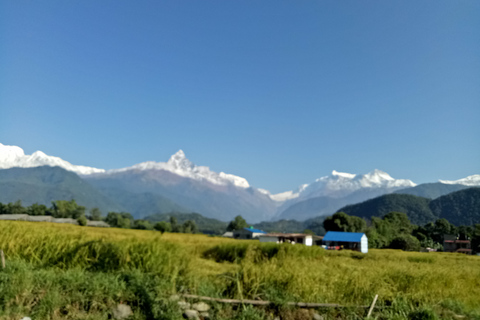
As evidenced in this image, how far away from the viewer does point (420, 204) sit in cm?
18838

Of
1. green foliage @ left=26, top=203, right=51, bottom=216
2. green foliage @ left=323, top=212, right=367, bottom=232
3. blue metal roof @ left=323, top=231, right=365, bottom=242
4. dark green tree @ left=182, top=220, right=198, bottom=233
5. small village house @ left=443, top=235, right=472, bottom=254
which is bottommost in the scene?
small village house @ left=443, top=235, right=472, bottom=254

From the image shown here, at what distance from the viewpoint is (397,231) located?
84.0m

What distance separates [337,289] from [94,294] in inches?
224

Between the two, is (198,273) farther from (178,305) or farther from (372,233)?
(372,233)

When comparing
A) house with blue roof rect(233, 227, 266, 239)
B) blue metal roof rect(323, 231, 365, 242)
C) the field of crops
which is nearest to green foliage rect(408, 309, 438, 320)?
the field of crops

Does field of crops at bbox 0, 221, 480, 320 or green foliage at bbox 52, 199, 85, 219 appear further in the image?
green foliage at bbox 52, 199, 85, 219

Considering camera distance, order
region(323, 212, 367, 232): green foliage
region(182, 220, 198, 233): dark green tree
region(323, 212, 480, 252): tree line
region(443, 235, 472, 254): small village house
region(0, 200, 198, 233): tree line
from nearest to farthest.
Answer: region(323, 212, 480, 252): tree line < region(323, 212, 367, 232): green foliage < region(443, 235, 472, 254): small village house < region(0, 200, 198, 233): tree line < region(182, 220, 198, 233): dark green tree

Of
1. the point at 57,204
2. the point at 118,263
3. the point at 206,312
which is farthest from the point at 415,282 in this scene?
the point at 57,204

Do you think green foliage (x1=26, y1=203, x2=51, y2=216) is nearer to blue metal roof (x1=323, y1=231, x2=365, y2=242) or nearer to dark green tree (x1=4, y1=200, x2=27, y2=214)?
dark green tree (x1=4, y1=200, x2=27, y2=214)

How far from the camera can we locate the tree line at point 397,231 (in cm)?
6569

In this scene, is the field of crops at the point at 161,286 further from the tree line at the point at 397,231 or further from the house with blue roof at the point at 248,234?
the house with blue roof at the point at 248,234

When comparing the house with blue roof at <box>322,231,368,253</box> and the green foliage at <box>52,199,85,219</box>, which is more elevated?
the green foliage at <box>52,199,85,219</box>

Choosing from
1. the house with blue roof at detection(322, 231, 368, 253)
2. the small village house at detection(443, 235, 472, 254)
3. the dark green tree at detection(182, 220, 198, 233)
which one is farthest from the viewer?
the dark green tree at detection(182, 220, 198, 233)

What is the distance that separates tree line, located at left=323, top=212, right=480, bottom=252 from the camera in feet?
216
